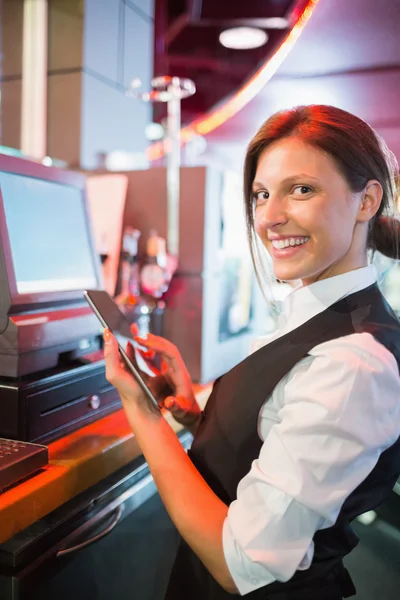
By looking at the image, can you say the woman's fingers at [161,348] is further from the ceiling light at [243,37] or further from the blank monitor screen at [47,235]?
the ceiling light at [243,37]

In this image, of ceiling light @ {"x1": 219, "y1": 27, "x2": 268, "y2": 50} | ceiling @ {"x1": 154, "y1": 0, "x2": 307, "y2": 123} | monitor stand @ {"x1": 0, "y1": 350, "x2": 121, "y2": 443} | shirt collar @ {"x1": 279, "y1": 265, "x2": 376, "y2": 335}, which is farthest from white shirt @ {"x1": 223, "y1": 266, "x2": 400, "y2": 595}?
ceiling light @ {"x1": 219, "y1": 27, "x2": 268, "y2": 50}

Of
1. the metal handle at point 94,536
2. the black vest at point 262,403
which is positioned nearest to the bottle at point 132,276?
the metal handle at point 94,536

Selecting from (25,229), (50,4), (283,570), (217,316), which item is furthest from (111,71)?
(283,570)

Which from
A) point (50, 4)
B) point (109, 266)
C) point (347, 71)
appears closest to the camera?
point (109, 266)

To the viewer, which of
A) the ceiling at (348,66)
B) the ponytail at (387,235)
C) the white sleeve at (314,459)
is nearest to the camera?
the white sleeve at (314,459)

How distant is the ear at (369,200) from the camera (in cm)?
80

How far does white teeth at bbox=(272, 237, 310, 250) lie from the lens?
2.60 ft

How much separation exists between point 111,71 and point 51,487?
2112 millimetres

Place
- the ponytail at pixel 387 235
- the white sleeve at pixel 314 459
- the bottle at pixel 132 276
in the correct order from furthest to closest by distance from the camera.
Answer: the bottle at pixel 132 276
the ponytail at pixel 387 235
the white sleeve at pixel 314 459

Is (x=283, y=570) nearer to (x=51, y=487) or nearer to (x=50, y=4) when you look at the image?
(x=51, y=487)

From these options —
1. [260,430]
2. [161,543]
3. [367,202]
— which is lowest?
[161,543]

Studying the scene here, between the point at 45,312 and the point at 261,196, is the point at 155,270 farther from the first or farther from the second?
the point at 261,196

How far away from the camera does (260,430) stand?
0.81 metres

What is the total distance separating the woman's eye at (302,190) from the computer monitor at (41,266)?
57cm
